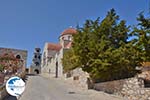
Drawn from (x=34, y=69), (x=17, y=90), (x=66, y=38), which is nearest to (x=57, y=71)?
(x=66, y=38)

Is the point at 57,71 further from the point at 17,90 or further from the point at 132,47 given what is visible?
the point at 17,90

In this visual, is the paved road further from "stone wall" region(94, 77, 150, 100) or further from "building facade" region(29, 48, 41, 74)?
"building facade" region(29, 48, 41, 74)

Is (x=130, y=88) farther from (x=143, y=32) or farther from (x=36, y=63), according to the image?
(x=36, y=63)

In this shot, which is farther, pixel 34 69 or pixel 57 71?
pixel 34 69

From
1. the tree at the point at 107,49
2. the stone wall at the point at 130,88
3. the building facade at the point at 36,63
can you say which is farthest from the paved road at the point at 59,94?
the building facade at the point at 36,63

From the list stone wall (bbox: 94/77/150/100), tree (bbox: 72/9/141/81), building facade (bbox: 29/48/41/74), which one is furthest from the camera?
building facade (bbox: 29/48/41/74)

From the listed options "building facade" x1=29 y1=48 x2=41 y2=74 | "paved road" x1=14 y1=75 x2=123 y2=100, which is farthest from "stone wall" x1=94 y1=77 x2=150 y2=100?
"building facade" x1=29 y1=48 x2=41 y2=74

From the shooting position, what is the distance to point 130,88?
17750mm

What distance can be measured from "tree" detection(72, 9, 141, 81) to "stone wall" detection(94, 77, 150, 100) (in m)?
1.49

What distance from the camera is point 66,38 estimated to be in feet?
230

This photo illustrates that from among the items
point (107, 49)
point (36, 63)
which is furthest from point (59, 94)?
point (36, 63)

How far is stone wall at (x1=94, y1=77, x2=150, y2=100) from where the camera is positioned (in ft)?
51.7

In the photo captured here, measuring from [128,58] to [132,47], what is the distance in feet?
3.33

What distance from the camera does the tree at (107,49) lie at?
20094 millimetres
